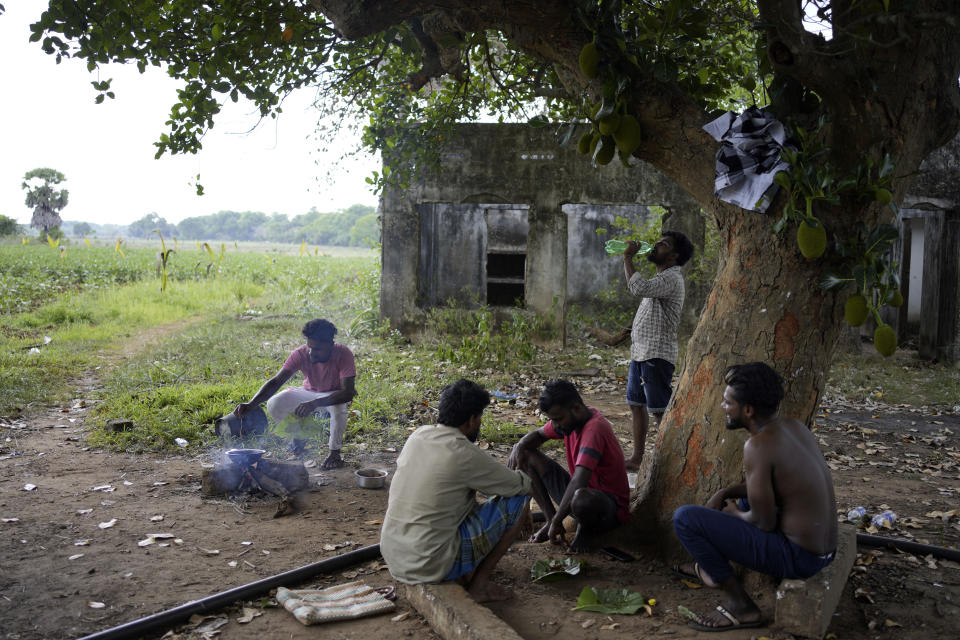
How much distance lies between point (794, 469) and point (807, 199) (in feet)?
4.13

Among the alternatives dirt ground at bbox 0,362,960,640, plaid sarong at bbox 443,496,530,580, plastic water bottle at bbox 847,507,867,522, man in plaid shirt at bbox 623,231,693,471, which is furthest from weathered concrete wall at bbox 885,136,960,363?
plaid sarong at bbox 443,496,530,580

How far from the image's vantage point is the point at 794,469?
3.29m

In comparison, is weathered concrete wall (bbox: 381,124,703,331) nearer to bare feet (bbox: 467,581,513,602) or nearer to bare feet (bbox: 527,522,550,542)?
bare feet (bbox: 527,522,550,542)

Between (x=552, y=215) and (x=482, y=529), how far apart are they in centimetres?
856

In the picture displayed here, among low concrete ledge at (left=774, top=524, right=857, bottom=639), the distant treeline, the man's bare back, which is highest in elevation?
the distant treeline

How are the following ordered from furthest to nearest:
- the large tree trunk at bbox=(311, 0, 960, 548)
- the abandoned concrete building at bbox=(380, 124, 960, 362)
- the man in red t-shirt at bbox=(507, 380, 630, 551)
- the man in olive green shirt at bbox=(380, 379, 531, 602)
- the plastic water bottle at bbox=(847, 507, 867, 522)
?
the abandoned concrete building at bbox=(380, 124, 960, 362) → the plastic water bottle at bbox=(847, 507, 867, 522) → the man in red t-shirt at bbox=(507, 380, 630, 551) → the man in olive green shirt at bbox=(380, 379, 531, 602) → the large tree trunk at bbox=(311, 0, 960, 548)

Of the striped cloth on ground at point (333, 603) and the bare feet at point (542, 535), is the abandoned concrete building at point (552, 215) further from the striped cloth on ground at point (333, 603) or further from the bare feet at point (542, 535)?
the striped cloth on ground at point (333, 603)

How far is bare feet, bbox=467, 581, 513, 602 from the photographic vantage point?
12.5ft

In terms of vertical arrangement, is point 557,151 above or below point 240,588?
above

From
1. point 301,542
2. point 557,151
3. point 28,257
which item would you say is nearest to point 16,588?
point 301,542

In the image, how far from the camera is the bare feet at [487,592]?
381 cm

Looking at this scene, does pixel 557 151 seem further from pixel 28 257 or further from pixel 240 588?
pixel 28 257

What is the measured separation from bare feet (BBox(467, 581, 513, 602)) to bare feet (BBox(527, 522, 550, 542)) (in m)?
0.65

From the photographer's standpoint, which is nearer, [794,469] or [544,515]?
[794,469]
